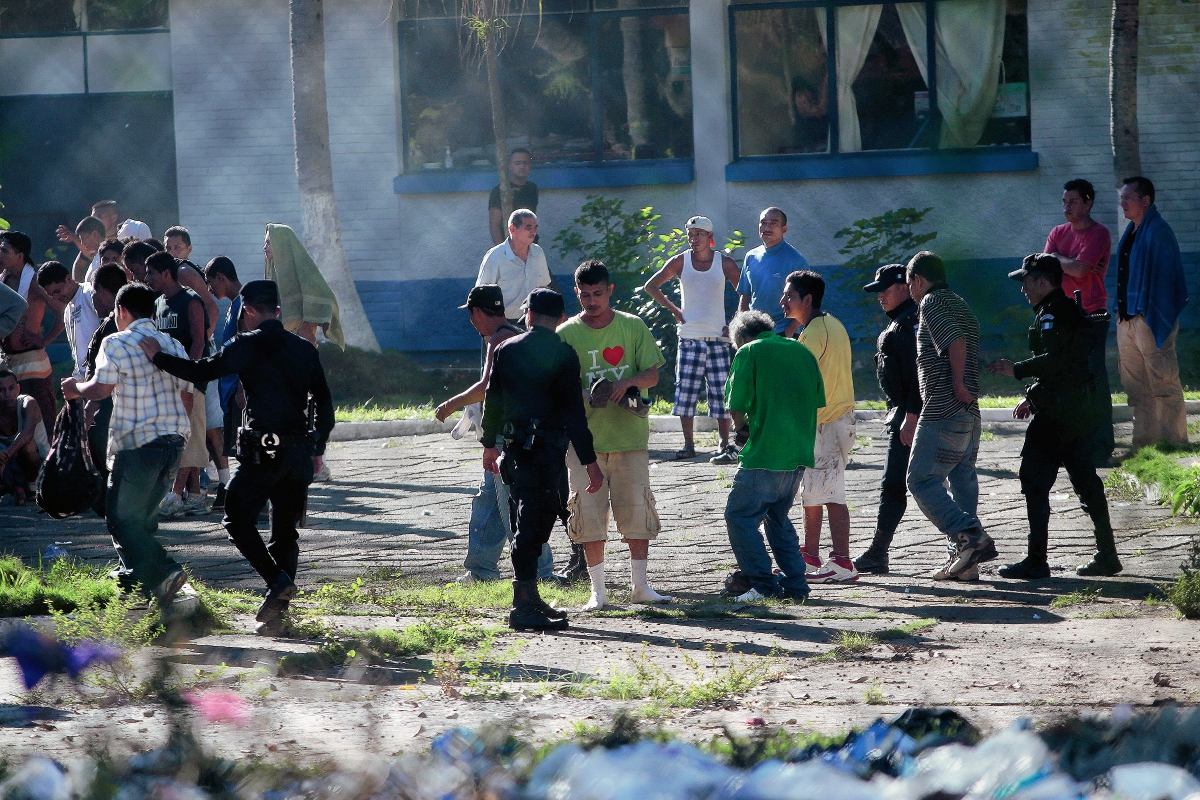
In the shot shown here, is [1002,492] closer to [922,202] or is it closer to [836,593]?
[836,593]

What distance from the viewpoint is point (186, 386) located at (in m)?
7.18

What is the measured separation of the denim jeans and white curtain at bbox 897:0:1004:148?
1212cm

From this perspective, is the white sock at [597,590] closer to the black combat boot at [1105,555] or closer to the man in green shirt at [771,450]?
the man in green shirt at [771,450]

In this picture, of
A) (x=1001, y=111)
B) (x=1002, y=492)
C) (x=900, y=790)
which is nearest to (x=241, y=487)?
(x=900, y=790)

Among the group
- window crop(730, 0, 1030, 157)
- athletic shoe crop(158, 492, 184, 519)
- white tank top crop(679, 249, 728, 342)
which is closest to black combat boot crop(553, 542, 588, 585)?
athletic shoe crop(158, 492, 184, 519)

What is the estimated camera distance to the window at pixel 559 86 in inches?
674

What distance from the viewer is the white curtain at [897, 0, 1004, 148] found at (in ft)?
54.9

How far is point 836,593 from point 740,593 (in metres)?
0.53

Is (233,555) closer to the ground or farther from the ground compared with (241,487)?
closer to the ground

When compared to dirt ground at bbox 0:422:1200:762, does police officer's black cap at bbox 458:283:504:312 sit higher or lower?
higher

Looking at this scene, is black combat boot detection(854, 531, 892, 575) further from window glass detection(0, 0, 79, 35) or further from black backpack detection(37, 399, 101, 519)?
window glass detection(0, 0, 79, 35)

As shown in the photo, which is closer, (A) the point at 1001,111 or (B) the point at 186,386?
(B) the point at 186,386

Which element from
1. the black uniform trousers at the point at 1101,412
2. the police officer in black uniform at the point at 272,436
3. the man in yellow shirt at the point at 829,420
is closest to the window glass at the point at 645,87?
the black uniform trousers at the point at 1101,412

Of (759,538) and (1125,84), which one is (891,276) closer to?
(759,538)
